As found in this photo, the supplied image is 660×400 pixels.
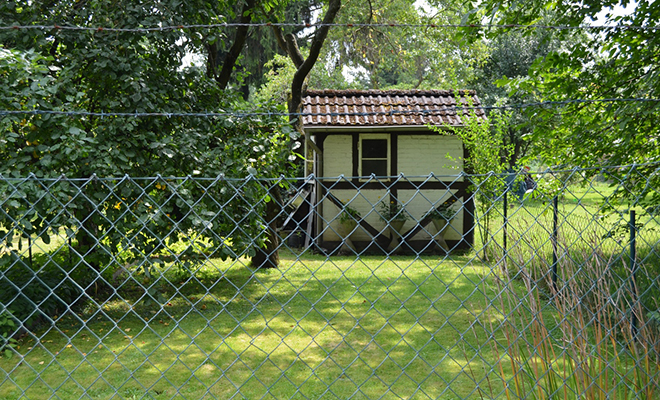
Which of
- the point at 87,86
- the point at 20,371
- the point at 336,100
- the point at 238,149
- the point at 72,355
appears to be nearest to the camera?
the point at 20,371

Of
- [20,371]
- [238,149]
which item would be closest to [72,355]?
[20,371]

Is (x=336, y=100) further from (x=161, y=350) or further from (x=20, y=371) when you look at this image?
(x=20, y=371)

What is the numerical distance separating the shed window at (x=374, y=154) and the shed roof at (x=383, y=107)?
646mm

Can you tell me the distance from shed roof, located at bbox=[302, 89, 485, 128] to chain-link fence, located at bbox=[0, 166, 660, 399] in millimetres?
2987

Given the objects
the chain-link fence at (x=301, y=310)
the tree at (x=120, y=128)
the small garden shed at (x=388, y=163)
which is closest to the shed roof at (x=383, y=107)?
the small garden shed at (x=388, y=163)

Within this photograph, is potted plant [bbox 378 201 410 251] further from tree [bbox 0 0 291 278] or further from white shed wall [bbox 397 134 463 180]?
tree [bbox 0 0 291 278]

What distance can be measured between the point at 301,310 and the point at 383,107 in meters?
5.78

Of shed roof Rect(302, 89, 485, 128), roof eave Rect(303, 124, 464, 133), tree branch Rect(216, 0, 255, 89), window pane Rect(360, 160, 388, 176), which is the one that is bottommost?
window pane Rect(360, 160, 388, 176)

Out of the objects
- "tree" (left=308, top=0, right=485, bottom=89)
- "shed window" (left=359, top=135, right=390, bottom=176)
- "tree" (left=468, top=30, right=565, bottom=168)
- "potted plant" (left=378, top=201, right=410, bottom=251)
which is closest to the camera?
"potted plant" (left=378, top=201, right=410, bottom=251)

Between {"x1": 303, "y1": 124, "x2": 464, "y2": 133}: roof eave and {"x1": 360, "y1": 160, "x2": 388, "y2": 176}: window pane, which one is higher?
{"x1": 303, "y1": 124, "x2": 464, "y2": 133}: roof eave

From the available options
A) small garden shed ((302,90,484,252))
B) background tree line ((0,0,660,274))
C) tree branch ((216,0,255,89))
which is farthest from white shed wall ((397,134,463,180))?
background tree line ((0,0,660,274))

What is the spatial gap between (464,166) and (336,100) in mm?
2948

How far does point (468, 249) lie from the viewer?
1123cm

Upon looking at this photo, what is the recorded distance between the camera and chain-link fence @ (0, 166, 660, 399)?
2.62 m
